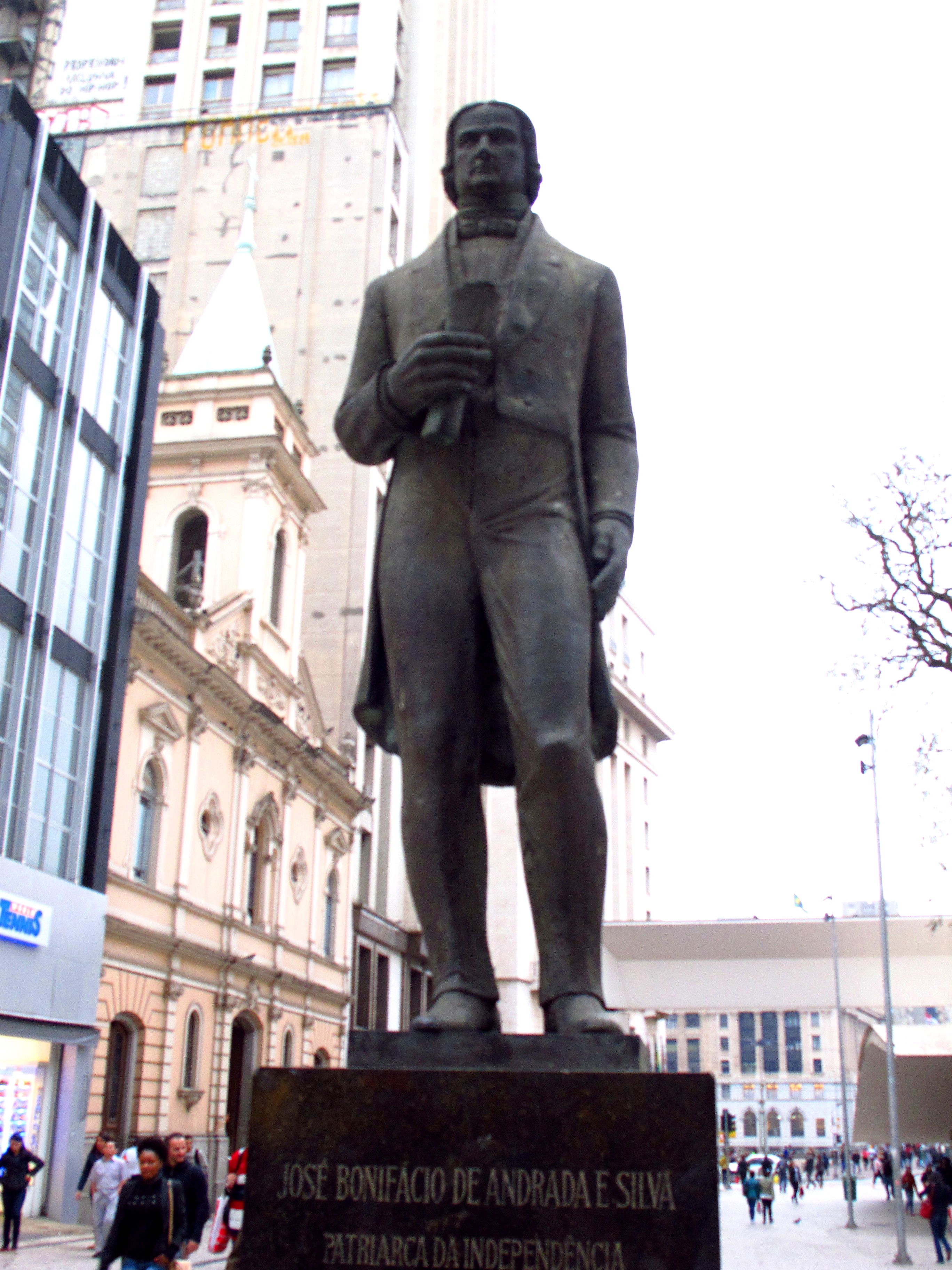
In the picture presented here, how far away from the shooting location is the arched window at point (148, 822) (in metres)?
26.1

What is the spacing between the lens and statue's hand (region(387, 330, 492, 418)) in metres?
3.91

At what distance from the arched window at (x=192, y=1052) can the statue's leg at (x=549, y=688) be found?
25395 millimetres

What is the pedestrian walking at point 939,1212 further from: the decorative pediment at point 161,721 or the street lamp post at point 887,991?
the decorative pediment at point 161,721

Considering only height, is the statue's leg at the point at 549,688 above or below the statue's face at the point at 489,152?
below

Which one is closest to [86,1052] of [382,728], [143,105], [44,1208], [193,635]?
[44,1208]

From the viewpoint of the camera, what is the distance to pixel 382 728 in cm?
441

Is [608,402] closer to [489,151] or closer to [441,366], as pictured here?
[441,366]

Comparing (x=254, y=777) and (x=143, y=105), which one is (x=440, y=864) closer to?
(x=254, y=777)

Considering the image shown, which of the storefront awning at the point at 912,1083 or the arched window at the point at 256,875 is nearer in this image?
the storefront awning at the point at 912,1083

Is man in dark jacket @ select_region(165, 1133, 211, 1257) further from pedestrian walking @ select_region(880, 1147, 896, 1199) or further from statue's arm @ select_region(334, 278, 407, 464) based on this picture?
pedestrian walking @ select_region(880, 1147, 896, 1199)

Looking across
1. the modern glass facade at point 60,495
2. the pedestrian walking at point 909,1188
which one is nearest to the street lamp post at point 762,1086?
the pedestrian walking at point 909,1188

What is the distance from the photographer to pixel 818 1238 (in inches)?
995

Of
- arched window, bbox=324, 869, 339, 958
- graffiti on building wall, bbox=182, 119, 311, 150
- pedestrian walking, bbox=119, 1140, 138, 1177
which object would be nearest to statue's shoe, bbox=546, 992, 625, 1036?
pedestrian walking, bbox=119, 1140, 138, 1177

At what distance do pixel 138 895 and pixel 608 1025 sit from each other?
76.5 ft
